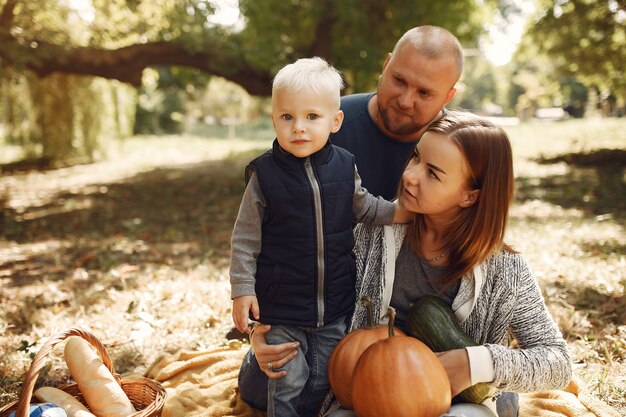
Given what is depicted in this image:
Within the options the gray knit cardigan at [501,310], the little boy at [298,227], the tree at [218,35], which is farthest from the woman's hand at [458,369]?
the tree at [218,35]

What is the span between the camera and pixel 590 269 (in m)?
5.34

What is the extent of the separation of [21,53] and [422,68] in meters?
6.93

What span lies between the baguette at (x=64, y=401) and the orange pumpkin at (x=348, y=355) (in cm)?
111

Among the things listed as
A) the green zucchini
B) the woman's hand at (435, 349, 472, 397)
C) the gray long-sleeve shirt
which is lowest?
the woman's hand at (435, 349, 472, 397)

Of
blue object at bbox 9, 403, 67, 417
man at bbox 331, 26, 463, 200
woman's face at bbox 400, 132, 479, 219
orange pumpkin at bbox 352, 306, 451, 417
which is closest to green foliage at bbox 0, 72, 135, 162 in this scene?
man at bbox 331, 26, 463, 200

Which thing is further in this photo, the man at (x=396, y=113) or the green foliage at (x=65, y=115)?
the green foliage at (x=65, y=115)

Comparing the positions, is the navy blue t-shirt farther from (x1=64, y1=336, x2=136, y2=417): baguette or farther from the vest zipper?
(x1=64, y1=336, x2=136, y2=417): baguette

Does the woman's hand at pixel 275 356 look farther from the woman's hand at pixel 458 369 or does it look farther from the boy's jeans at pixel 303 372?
the woman's hand at pixel 458 369

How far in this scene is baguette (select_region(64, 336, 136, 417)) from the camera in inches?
101

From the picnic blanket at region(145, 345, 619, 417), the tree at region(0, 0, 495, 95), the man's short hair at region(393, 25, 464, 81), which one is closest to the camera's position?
the picnic blanket at region(145, 345, 619, 417)

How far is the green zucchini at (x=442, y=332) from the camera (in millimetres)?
2277

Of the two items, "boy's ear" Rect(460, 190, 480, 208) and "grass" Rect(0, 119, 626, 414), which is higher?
"boy's ear" Rect(460, 190, 480, 208)

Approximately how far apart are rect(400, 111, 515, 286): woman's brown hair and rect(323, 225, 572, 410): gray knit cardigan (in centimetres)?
10

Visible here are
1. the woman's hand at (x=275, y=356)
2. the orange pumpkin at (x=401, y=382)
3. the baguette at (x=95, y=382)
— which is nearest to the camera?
the orange pumpkin at (x=401, y=382)
